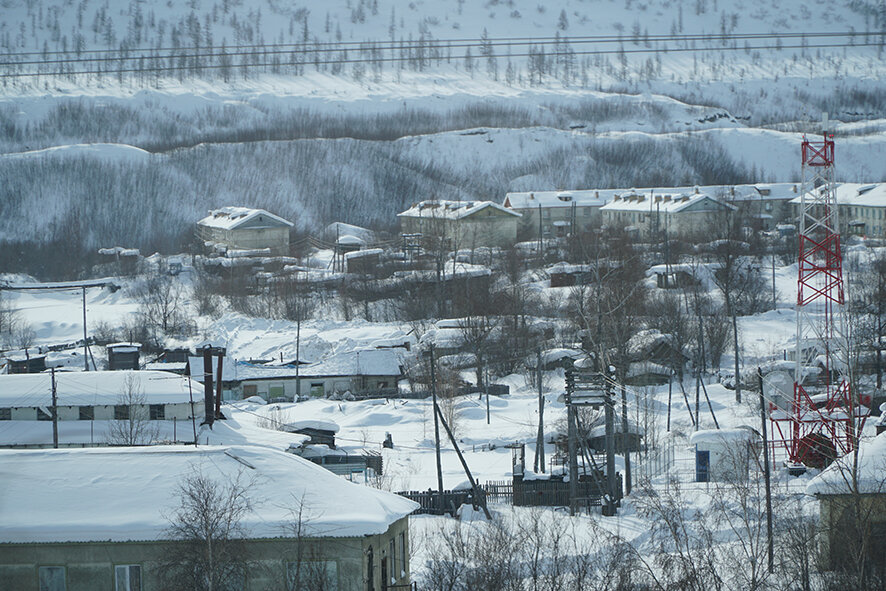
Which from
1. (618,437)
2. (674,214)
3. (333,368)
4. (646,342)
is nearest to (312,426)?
(618,437)

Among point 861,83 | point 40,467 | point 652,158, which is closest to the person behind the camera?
point 40,467

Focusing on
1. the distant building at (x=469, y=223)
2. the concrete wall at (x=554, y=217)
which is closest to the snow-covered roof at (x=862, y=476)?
the distant building at (x=469, y=223)

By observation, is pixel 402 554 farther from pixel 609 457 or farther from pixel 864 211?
pixel 864 211

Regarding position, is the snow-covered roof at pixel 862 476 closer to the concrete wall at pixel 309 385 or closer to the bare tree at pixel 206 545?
the bare tree at pixel 206 545

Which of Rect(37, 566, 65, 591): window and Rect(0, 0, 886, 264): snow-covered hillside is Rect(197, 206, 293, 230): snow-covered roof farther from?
Rect(37, 566, 65, 591): window

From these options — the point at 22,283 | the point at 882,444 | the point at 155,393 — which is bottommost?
the point at 22,283

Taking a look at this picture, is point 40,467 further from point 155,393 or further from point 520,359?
point 520,359

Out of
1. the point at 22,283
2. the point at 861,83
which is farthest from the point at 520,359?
the point at 861,83

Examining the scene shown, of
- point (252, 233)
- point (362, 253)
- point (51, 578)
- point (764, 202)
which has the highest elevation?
point (51, 578)
